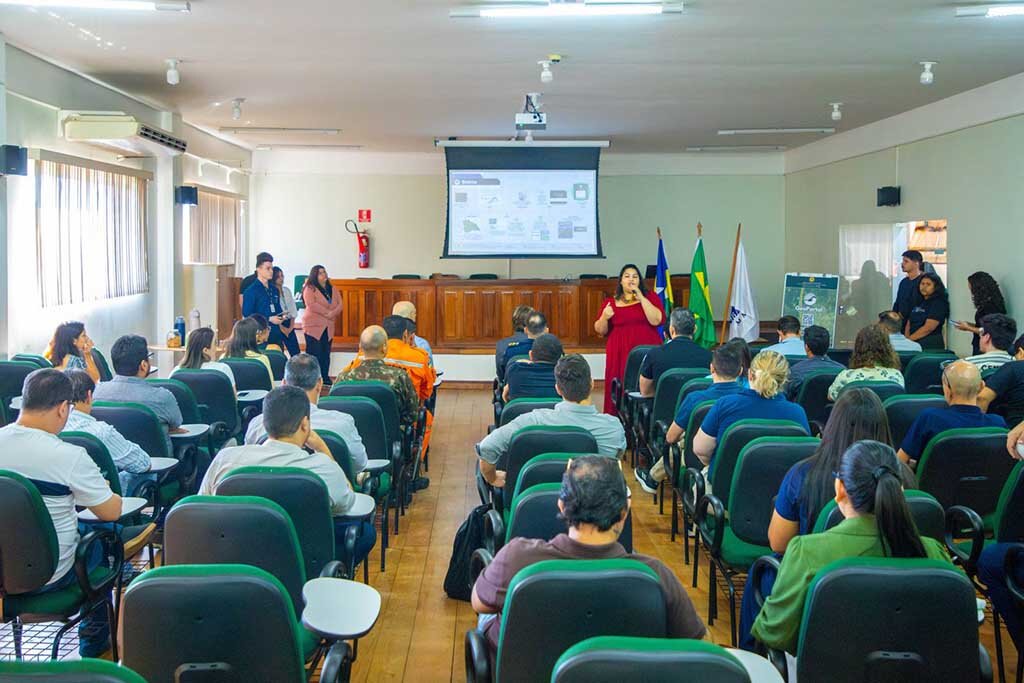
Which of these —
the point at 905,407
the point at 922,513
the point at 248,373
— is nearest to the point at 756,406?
the point at 905,407

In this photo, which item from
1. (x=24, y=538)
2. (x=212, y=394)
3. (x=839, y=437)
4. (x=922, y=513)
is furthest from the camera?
(x=212, y=394)

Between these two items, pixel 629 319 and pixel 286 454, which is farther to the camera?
pixel 629 319

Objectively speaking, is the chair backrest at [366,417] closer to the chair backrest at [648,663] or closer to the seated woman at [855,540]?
the seated woman at [855,540]

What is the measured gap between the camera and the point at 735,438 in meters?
4.56

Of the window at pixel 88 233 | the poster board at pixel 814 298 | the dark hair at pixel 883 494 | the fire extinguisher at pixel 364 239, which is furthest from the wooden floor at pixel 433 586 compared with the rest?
the fire extinguisher at pixel 364 239

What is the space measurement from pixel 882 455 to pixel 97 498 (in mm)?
2768

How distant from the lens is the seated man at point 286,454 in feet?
12.3

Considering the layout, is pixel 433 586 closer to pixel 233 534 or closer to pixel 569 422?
pixel 569 422

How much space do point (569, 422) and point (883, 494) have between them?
2.20 metres

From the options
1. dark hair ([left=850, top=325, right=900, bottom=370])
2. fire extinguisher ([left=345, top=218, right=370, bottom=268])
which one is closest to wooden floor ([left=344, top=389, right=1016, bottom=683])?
dark hair ([left=850, top=325, right=900, bottom=370])

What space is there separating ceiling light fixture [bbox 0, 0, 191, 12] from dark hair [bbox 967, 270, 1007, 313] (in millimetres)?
7337

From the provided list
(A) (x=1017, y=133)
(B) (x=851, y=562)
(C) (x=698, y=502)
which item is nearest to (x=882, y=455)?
(B) (x=851, y=562)

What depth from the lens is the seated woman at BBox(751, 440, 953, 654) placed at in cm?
272

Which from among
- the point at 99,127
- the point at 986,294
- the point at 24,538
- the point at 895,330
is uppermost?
the point at 99,127
